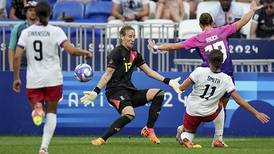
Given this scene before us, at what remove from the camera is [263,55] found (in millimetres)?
22312

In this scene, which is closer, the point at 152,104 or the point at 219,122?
the point at 219,122

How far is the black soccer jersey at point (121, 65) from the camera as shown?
56.6 ft

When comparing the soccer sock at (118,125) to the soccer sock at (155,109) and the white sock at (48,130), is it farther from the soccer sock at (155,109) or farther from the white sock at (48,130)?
the white sock at (48,130)

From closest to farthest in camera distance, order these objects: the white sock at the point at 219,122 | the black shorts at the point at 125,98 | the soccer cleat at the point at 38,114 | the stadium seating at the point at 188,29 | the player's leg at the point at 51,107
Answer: the soccer cleat at the point at 38,114 → the player's leg at the point at 51,107 → the white sock at the point at 219,122 → the black shorts at the point at 125,98 → the stadium seating at the point at 188,29

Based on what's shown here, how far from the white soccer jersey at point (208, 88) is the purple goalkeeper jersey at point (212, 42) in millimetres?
1057

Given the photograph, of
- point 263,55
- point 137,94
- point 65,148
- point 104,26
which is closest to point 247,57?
point 263,55

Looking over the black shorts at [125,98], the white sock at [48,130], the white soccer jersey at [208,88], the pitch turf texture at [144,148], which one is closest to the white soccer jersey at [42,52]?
the white sock at [48,130]

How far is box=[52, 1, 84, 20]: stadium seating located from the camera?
2473cm

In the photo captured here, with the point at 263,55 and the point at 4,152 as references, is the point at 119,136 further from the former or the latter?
the point at 4,152

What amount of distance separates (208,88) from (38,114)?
338 centimetres

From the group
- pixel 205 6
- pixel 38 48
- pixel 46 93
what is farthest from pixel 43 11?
pixel 205 6

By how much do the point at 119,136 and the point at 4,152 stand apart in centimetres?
599

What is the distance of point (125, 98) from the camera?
17.1 meters

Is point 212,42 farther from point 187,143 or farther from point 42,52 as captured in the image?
point 42,52
